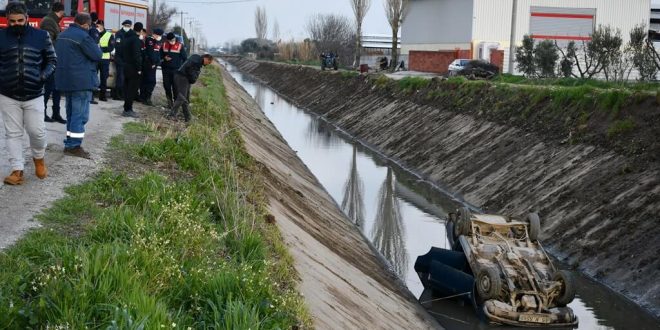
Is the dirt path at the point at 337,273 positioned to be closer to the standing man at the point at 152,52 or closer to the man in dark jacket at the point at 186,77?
the man in dark jacket at the point at 186,77

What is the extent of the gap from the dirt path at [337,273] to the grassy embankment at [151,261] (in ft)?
2.26

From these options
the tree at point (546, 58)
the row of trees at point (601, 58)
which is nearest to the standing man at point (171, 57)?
the row of trees at point (601, 58)

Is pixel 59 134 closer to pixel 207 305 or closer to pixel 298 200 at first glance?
pixel 298 200

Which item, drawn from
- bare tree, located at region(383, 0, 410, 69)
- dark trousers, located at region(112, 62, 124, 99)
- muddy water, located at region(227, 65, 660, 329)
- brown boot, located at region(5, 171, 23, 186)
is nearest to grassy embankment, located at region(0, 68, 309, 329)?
brown boot, located at region(5, 171, 23, 186)

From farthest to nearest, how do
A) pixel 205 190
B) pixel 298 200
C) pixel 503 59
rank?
pixel 503 59 → pixel 298 200 → pixel 205 190

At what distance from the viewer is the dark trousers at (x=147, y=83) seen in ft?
75.4

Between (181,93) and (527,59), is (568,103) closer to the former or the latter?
(181,93)

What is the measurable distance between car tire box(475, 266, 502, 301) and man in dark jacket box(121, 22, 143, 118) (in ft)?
30.1

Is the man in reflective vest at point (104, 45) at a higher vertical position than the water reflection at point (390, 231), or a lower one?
higher

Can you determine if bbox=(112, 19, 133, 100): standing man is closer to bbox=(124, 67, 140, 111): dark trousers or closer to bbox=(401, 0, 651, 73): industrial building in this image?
bbox=(124, 67, 140, 111): dark trousers

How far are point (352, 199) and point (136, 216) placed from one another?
18773mm

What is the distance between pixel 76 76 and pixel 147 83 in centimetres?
1070

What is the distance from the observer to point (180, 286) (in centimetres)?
743

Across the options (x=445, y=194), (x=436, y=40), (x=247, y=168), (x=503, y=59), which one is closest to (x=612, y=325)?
(x=247, y=168)
